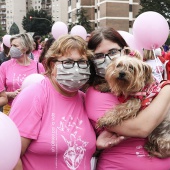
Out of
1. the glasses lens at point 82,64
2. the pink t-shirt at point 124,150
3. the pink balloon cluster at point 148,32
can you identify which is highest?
the pink balloon cluster at point 148,32

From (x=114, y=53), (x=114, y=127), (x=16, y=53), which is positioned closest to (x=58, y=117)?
(x=114, y=127)

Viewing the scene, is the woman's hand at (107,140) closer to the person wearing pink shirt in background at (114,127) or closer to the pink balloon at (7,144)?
the person wearing pink shirt in background at (114,127)

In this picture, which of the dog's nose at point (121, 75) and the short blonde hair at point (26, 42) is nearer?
the dog's nose at point (121, 75)

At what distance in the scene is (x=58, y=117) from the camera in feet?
7.69

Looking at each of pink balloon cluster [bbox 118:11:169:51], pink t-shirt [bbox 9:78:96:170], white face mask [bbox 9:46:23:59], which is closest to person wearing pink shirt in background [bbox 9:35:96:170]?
pink t-shirt [bbox 9:78:96:170]

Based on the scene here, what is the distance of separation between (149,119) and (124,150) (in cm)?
33

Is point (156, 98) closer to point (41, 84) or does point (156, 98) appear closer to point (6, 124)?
point (41, 84)

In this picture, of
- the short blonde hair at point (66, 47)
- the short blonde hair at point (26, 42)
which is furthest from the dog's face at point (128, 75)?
the short blonde hair at point (26, 42)

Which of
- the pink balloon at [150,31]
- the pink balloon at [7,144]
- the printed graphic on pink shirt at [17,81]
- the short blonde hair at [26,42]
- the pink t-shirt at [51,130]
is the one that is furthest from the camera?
the short blonde hair at [26,42]

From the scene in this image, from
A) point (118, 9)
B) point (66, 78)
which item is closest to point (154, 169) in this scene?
point (66, 78)

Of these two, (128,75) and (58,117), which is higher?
(128,75)

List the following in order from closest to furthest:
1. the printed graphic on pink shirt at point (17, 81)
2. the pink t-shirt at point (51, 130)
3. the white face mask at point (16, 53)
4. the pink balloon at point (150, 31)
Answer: the pink t-shirt at point (51, 130)
the pink balloon at point (150, 31)
the printed graphic on pink shirt at point (17, 81)
the white face mask at point (16, 53)

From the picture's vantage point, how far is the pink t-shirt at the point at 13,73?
5.05m

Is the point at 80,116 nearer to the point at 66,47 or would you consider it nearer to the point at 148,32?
the point at 66,47
